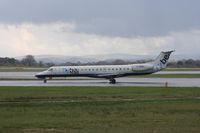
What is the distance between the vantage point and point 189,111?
2203 centimetres

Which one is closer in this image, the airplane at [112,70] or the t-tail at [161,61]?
the airplane at [112,70]

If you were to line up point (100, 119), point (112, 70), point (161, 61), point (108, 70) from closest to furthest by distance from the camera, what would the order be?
point (100, 119) < point (112, 70) < point (108, 70) < point (161, 61)

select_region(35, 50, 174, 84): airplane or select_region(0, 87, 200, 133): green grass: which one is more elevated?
select_region(35, 50, 174, 84): airplane

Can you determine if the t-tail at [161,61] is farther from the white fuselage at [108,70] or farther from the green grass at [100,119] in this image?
the green grass at [100,119]

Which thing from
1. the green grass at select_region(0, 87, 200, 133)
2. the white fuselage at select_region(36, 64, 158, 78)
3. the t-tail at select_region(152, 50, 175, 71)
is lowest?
the green grass at select_region(0, 87, 200, 133)

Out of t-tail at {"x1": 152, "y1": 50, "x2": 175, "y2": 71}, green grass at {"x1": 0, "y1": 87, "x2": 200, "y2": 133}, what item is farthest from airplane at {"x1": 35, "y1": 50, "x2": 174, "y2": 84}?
green grass at {"x1": 0, "y1": 87, "x2": 200, "y2": 133}

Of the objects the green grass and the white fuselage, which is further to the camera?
the white fuselage

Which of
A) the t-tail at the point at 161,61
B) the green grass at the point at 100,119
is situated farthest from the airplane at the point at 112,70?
the green grass at the point at 100,119

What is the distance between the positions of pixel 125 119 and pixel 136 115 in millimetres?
1628

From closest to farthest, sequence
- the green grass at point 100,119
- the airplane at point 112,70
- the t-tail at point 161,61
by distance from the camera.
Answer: the green grass at point 100,119 < the airplane at point 112,70 < the t-tail at point 161,61

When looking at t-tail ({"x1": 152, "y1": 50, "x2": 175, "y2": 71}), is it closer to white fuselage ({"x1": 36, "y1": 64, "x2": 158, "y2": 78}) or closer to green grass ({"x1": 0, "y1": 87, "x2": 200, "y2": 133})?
white fuselage ({"x1": 36, "y1": 64, "x2": 158, "y2": 78})

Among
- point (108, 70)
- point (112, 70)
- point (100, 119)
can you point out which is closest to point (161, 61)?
point (112, 70)

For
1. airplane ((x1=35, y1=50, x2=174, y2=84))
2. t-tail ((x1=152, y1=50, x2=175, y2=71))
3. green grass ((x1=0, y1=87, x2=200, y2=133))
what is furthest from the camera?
t-tail ((x1=152, y1=50, x2=175, y2=71))

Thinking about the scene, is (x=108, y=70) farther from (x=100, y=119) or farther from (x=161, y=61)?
(x=100, y=119)
